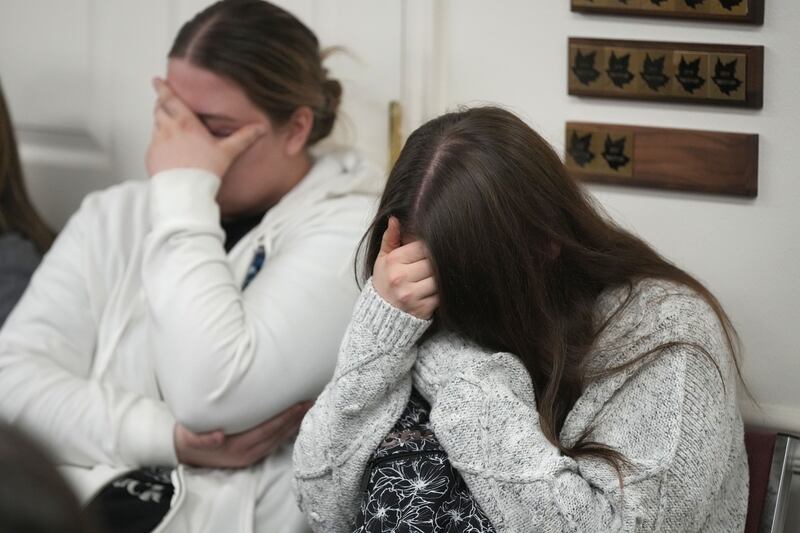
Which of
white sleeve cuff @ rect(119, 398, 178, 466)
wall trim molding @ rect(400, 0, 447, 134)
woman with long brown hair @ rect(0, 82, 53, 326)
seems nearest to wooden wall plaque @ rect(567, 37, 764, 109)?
wall trim molding @ rect(400, 0, 447, 134)

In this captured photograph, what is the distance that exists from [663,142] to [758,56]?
7.7 inches

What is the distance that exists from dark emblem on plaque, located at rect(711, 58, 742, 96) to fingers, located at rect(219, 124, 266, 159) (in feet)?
2.51

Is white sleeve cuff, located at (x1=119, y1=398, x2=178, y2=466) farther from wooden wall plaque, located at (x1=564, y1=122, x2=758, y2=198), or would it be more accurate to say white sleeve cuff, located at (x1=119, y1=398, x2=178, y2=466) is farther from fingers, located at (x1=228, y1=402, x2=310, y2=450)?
wooden wall plaque, located at (x1=564, y1=122, x2=758, y2=198)

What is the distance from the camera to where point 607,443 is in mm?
1246

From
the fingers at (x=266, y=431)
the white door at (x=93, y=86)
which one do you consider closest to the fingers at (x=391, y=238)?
the fingers at (x=266, y=431)

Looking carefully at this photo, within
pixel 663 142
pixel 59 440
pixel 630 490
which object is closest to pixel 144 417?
pixel 59 440

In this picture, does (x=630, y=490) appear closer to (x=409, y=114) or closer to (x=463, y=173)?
(x=463, y=173)

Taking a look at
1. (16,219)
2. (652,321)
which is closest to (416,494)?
(652,321)

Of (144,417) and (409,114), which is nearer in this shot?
(144,417)

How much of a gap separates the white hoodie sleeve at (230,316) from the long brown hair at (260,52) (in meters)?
0.21

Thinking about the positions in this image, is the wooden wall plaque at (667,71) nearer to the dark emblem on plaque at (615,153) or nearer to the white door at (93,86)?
the dark emblem on plaque at (615,153)

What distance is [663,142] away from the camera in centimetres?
Answer: 170

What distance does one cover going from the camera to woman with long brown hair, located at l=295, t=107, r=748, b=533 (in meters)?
1.20

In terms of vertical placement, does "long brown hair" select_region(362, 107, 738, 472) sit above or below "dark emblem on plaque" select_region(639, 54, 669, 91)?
below
